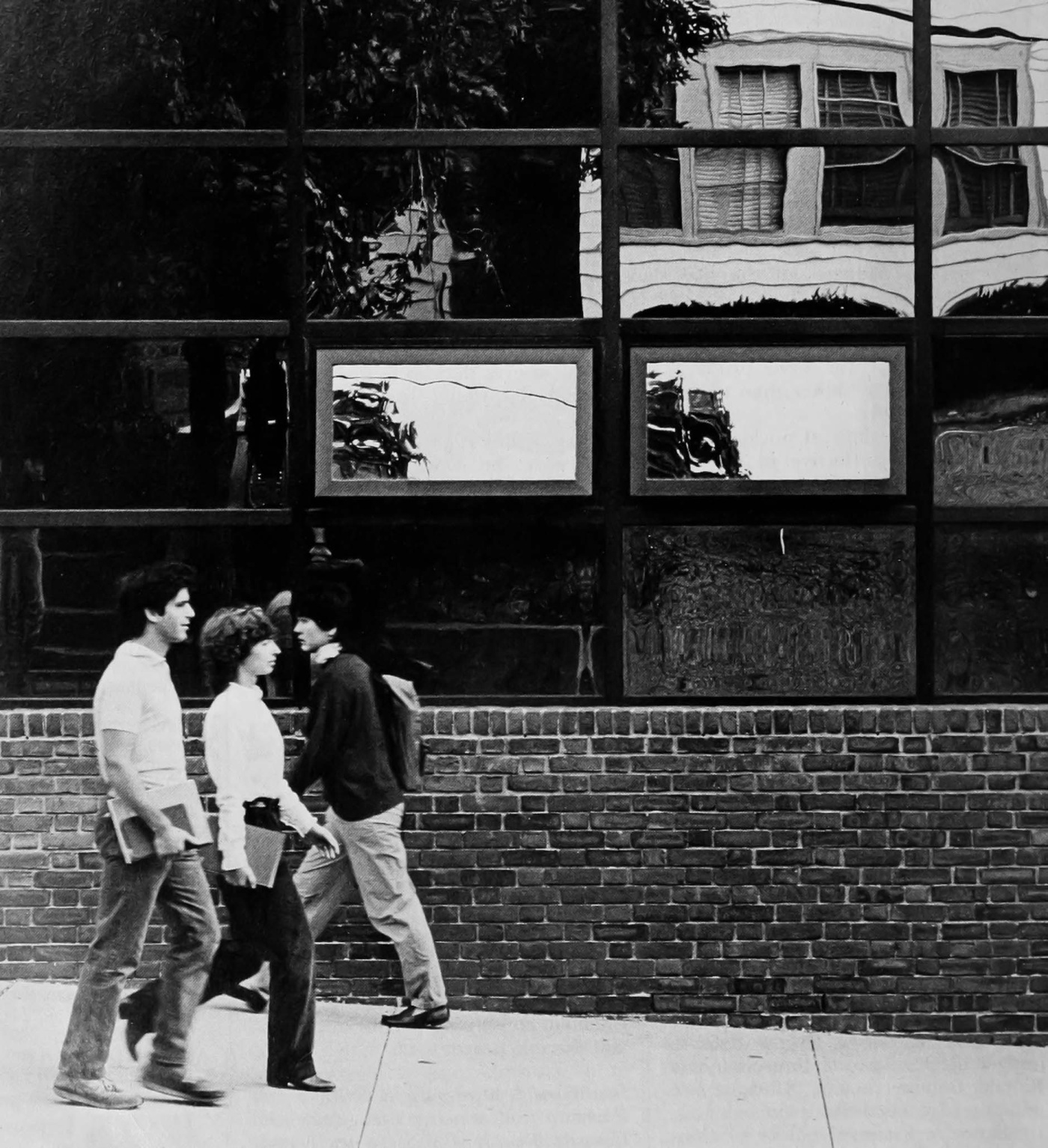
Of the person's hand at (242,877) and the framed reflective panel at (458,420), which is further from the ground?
the framed reflective panel at (458,420)

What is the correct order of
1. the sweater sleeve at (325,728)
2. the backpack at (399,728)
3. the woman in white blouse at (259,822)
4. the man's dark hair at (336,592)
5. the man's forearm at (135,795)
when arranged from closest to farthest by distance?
the man's forearm at (135,795) < the woman in white blouse at (259,822) < the sweater sleeve at (325,728) < the backpack at (399,728) < the man's dark hair at (336,592)

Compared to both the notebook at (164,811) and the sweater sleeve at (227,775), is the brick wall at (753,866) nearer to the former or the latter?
the sweater sleeve at (227,775)

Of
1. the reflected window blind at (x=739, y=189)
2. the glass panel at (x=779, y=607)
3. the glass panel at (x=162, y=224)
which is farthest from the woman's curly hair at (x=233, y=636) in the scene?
the reflected window blind at (x=739, y=189)

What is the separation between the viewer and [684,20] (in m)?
7.64

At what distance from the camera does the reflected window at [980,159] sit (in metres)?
7.66

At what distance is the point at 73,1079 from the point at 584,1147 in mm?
1806

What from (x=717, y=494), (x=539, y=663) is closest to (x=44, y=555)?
(x=539, y=663)

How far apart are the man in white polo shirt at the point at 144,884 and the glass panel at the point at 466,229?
6.37ft

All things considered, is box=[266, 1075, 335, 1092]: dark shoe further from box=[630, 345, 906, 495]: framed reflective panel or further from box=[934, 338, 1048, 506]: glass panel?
box=[934, 338, 1048, 506]: glass panel

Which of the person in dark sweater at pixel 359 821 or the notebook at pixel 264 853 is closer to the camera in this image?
the notebook at pixel 264 853

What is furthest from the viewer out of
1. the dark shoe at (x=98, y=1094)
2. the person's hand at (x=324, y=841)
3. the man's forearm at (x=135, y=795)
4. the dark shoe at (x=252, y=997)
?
the dark shoe at (x=252, y=997)

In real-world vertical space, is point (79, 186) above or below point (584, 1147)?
above

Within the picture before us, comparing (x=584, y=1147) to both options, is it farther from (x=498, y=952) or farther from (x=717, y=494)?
(x=717, y=494)

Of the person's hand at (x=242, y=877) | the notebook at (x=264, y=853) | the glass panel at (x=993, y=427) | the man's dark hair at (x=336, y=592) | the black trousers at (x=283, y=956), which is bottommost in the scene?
the black trousers at (x=283, y=956)
